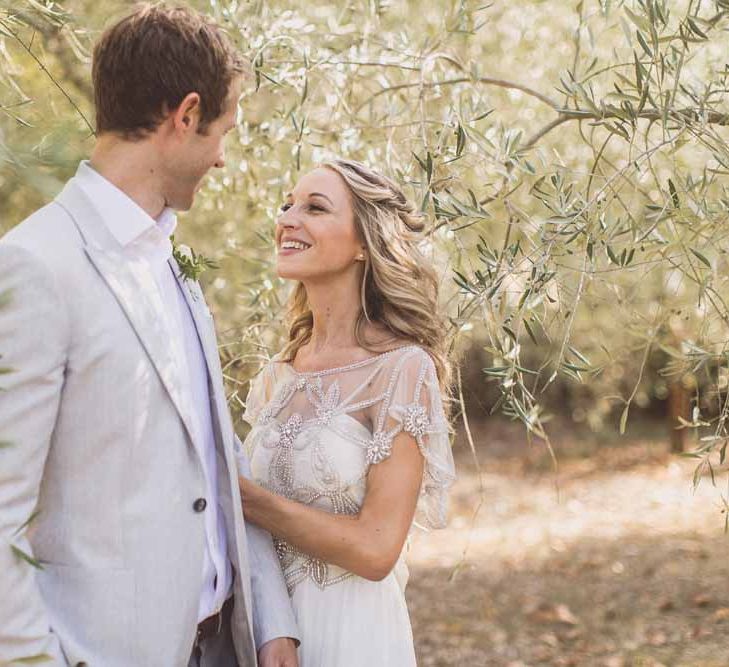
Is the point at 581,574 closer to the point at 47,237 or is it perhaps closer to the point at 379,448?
the point at 379,448

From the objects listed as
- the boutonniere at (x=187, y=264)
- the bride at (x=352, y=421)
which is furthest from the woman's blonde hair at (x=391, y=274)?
the boutonniere at (x=187, y=264)

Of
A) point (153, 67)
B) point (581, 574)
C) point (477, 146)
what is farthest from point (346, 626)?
point (581, 574)

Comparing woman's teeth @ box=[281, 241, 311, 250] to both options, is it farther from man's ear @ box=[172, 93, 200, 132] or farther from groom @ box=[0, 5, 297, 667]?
man's ear @ box=[172, 93, 200, 132]

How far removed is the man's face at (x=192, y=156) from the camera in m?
2.11

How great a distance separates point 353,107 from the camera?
15.1 feet

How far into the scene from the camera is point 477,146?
3.55 metres

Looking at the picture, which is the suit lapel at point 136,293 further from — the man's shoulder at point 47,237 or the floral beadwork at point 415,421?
the floral beadwork at point 415,421

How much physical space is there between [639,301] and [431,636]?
4214 millimetres

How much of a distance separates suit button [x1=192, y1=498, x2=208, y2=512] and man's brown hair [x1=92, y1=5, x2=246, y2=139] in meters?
0.74

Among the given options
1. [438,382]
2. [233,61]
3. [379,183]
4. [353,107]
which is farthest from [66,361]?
[353,107]

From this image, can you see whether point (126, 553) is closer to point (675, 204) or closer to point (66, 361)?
point (66, 361)

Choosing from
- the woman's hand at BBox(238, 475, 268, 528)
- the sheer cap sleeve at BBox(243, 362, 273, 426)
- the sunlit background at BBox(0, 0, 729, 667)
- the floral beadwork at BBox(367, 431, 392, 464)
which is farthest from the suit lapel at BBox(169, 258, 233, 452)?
the sheer cap sleeve at BBox(243, 362, 273, 426)

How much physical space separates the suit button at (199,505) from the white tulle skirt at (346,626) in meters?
0.76

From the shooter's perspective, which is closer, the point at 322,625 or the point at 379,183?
the point at 322,625
